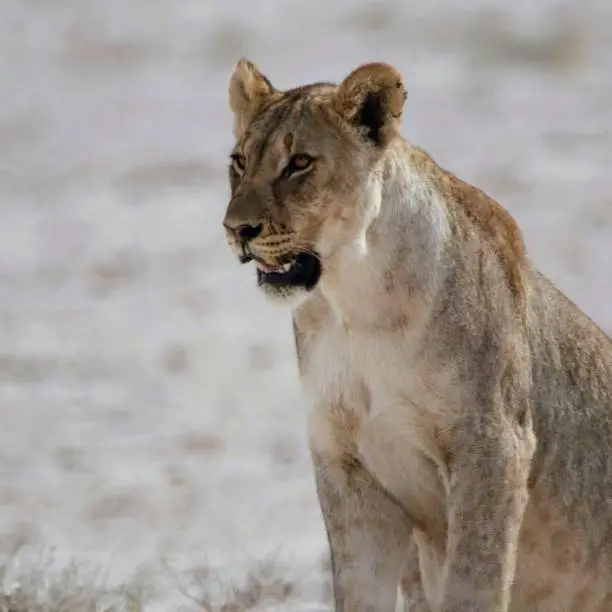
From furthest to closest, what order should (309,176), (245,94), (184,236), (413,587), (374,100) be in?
(184,236) < (413,587) < (245,94) < (374,100) < (309,176)

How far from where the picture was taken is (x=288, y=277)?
448 centimetres

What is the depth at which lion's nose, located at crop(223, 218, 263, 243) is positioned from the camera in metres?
4.32

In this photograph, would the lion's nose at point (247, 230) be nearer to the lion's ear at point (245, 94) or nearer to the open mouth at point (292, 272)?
the open mouth at point (292, 272)

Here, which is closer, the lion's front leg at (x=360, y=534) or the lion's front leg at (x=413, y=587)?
the lion's front leg at (x=360, y=534)

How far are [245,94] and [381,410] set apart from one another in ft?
2.91

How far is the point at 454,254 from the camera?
15.4 ft

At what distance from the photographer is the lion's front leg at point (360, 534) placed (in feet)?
15.7

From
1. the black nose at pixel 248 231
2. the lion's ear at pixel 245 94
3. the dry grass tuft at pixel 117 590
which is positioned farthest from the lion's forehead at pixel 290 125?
the dry grass tuft at pixel 117 590

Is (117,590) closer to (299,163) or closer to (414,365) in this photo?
(414,365)

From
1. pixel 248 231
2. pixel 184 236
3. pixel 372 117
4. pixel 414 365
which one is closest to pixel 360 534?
pixel 414 365

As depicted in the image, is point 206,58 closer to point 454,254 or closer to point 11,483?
point 11,483

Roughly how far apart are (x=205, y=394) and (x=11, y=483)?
155 cm

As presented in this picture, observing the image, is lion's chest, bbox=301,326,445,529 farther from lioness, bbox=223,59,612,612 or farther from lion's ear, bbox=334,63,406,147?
lion's ear, bbox=334,63,406,147

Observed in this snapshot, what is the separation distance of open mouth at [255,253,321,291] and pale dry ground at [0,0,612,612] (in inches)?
69.3
